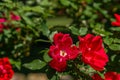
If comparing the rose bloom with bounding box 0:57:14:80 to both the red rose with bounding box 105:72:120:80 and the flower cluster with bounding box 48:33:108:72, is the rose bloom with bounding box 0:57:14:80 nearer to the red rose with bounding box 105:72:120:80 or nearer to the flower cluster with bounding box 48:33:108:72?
the flower cluster with bounding box 48:33:108:72

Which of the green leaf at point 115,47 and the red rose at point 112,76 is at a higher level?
the green leaf at point 115,47

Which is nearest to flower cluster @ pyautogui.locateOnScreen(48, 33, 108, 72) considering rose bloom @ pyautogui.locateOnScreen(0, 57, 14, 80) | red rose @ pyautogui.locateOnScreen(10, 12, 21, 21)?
rose bloom @ pyautogui.locateOnScreen(0, 57, 14, 80)

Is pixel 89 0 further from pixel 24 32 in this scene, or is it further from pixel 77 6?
pixel 24 32

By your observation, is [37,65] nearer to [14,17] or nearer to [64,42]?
[64,42]

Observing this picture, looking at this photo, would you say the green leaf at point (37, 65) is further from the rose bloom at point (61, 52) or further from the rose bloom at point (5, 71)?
the rose bloom at point (5, 71)

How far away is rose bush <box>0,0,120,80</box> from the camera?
76.1 inches

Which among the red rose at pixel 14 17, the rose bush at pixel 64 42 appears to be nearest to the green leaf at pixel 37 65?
the rose bush at pixel 64 42

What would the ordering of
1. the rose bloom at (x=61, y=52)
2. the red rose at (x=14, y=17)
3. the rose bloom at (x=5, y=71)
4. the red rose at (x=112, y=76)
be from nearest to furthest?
1. the rose bloom at (x=61, y=52)
2. the red rose at (x=112, y=76)
3. the rose bloom at (x=5, y=71)
4. the red rose at (x=14, y=17)

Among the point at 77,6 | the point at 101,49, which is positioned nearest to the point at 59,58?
the point at 101,49

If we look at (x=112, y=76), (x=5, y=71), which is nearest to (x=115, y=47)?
(x=112, y=76)

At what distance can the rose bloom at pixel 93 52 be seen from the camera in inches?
74.9

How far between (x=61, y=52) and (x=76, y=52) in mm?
82

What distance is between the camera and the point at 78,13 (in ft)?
10.7

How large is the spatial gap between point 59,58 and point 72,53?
0.20 feet
